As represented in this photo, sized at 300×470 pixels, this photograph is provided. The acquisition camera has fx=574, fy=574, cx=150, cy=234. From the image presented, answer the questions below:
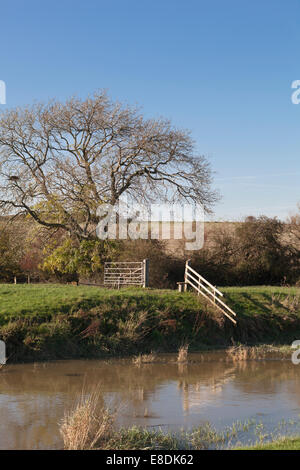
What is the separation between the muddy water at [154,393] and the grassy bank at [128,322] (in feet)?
3.50

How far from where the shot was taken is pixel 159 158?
35500 millimetres

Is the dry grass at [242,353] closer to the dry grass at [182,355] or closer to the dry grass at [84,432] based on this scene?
the dry grass at [182,355]

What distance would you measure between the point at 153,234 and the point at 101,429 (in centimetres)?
2603

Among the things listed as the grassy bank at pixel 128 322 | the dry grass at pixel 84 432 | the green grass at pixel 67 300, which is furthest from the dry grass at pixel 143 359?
the dry grass at pixel 84 432

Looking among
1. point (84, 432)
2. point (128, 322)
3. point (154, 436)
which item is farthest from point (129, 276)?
point (84, 432)

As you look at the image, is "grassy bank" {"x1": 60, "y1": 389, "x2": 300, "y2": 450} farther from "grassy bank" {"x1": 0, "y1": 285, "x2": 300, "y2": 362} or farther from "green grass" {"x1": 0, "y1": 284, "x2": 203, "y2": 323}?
"green grass" {"x1": 0, "y1": 284, "x2": 203, "y2": 323}

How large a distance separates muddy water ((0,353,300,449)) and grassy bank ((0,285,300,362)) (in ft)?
3.50

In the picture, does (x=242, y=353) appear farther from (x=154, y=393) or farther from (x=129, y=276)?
(x=129, y=276)

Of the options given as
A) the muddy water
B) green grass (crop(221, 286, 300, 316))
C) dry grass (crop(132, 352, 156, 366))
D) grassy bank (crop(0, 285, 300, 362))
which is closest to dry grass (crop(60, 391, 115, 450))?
the muddy water

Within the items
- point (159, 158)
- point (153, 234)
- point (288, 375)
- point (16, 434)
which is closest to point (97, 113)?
point (159, 158)

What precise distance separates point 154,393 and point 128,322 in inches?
234

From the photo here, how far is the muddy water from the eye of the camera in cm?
1105

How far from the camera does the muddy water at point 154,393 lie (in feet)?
36.2
